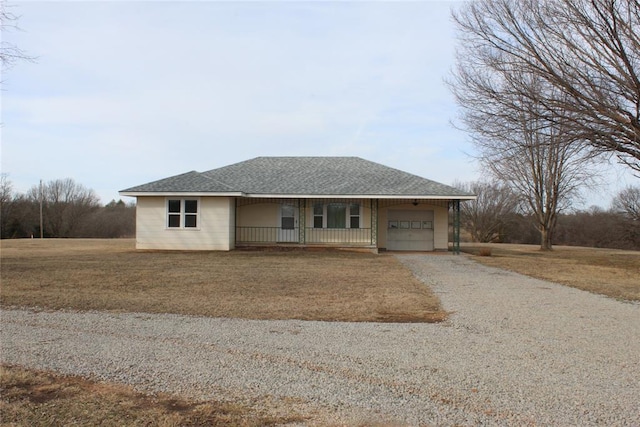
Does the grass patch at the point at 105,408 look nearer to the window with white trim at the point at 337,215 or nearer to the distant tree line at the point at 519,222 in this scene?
the window with white trim at the point at 337,215

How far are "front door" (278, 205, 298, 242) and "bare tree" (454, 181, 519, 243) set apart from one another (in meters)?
29.5

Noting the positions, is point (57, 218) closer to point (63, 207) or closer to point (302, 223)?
point (63, 207)

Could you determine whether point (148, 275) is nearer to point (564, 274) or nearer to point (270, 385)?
point (270, 385)

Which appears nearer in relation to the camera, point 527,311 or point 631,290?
point 527,311

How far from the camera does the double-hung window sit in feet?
72.8

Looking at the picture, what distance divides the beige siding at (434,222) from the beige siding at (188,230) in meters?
7.63

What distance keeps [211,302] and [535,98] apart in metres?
11.9

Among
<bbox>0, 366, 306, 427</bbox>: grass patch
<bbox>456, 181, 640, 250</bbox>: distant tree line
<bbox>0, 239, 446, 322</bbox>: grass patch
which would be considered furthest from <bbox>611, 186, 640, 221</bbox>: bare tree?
<bbox>0, 366, 306, 427</bbox>: grass patch

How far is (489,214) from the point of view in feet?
163

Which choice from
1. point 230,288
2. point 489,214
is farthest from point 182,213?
point 489,214

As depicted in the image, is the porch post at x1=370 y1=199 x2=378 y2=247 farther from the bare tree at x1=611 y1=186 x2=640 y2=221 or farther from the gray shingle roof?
the bare tree at x1=611 y1=186 x2=640 y2=221

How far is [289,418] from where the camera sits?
4.15 meters

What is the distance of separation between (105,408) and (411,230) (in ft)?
71.2

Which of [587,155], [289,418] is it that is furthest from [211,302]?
[587,155]
